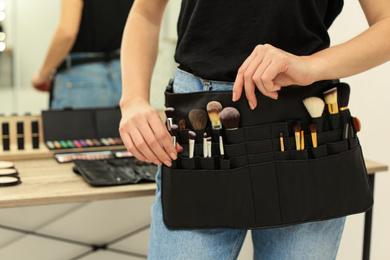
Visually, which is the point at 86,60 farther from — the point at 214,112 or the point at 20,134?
the point at 214,112

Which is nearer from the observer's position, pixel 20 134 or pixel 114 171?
pixel 114 171

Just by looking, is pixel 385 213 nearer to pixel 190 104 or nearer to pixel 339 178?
pixel 339 178

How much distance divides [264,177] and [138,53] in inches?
10.3

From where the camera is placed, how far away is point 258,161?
604mm

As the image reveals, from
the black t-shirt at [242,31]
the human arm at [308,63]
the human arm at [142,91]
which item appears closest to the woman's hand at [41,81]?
the human arm at [142,91]

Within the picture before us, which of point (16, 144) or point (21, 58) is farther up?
point (21, 58)

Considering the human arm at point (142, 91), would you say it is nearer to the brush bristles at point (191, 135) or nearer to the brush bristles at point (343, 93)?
the brush bristles at point (191, 135)

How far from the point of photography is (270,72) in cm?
52

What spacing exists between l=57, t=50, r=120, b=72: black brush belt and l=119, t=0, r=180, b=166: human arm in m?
0.61

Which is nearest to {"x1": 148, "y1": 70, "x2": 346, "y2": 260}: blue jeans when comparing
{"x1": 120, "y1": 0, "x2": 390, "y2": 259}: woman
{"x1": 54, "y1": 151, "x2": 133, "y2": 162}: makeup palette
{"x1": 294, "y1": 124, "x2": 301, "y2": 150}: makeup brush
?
{"x1": 120, "y1": 0, "x2": 390, "y2": 259}: woman

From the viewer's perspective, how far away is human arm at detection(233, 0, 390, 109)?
524 millimetres

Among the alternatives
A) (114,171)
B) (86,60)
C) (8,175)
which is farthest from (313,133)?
(86,60)

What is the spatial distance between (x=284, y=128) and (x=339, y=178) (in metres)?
0.10

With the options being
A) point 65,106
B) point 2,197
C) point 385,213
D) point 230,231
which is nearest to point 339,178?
point 230,231
